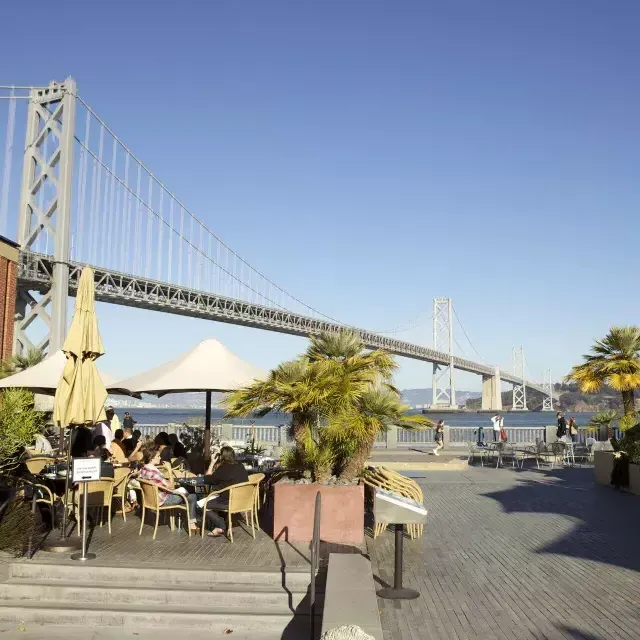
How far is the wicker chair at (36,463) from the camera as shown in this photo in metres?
9.92

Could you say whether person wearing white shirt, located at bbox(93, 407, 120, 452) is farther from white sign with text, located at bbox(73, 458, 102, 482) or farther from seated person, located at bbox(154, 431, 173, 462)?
white sign with text, located at bbox(73, 458, 102, 482)

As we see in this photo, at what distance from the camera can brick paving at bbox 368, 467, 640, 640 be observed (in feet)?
17.5

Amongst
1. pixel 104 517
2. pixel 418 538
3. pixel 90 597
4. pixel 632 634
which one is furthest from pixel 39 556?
pixel 632 634

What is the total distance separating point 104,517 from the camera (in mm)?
9164

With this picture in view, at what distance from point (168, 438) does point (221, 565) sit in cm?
627

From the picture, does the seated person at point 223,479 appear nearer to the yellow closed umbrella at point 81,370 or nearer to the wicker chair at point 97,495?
the wicker chair at point 97,495

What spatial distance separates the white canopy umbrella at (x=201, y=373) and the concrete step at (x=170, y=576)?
153 inches

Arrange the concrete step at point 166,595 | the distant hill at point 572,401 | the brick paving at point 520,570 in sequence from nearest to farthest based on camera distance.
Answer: the brick paving at point 520,570
the concrete step at point 166,595
the distant hill at point 572,401

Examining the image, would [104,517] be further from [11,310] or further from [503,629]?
[11,310]

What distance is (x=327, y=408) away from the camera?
836 cm

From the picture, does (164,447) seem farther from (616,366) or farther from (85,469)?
(616,366)

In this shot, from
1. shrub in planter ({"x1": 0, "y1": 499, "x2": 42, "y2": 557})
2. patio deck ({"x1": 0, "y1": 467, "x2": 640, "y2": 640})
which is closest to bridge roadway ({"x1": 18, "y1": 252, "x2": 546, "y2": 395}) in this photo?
patio deck ({"x1": 0, "y1": 467, "x2": 640, "y2": 640})

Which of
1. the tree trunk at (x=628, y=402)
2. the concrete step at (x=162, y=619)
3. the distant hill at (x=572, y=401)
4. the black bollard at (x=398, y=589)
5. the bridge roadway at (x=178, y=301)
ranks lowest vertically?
the concrete step at (x=162, y=619)

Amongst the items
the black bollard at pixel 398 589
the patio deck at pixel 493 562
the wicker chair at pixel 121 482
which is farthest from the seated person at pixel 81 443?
the black bollard at pixel 398 589
